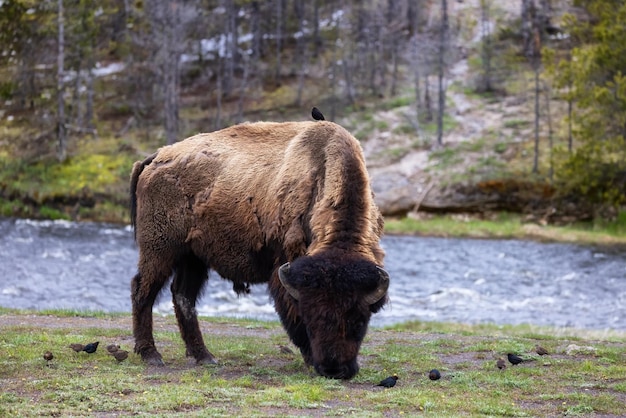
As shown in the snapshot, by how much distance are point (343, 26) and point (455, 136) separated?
18.5 metres

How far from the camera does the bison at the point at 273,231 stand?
858cm

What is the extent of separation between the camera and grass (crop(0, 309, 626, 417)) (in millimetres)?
7492

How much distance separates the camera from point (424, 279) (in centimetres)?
2788

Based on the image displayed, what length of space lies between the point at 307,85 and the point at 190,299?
4779cm

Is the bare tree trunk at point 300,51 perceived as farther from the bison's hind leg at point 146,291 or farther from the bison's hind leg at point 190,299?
the bison's hind leg at point 146,291

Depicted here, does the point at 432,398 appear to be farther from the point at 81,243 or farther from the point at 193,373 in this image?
the point at 81,243

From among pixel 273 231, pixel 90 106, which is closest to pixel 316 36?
pixel 90 106

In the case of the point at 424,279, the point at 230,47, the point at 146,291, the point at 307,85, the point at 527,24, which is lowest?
the point at 424,279

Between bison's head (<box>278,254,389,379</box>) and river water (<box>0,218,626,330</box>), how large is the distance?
360 inches

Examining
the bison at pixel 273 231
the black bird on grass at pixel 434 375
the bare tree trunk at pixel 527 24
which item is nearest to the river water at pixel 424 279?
the bison at pixel 273 231

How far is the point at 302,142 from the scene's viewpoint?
1015cm

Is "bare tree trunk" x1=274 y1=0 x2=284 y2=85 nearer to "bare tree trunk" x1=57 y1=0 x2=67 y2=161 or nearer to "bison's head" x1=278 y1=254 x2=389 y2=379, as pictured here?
"bare tree trunk" x1=57 y1=0 x2=67 y2=161

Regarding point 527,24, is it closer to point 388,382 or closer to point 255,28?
point 255,28

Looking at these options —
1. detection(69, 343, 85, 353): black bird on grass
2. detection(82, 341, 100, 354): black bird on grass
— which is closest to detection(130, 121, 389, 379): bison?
detection(82, 341, 100, 354): black bird on grass
